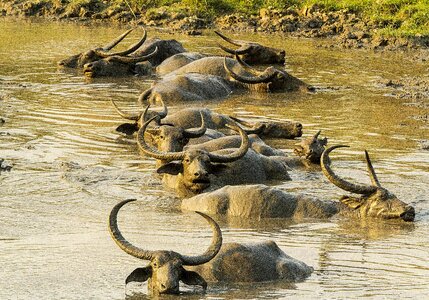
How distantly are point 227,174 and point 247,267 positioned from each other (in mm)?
3405

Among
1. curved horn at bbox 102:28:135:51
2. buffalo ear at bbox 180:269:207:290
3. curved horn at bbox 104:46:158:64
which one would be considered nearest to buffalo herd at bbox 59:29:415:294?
buffalo ear at bbox 180:269:207:290

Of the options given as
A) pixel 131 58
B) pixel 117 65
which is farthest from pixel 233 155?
pixel 117 65

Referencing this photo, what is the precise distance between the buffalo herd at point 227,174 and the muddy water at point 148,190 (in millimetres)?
174

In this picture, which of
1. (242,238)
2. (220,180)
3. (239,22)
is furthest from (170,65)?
(242,238)

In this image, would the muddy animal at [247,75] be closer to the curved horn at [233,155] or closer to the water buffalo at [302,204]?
the curved horn at [233,155]

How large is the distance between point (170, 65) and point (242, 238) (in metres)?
10.2

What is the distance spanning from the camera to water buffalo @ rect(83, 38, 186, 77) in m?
19.4

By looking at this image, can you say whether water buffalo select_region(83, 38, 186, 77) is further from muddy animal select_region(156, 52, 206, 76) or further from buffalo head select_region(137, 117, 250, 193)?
buffalo head select_region(137, 117, 250, 193)

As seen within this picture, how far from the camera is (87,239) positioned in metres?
9.46

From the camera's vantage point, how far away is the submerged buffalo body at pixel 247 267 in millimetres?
8133

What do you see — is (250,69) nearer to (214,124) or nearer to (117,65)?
(117,65)

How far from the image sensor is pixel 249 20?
2555cm

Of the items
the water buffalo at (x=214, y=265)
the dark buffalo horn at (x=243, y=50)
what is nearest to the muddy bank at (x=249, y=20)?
the dark buffalo horn at (x=243, y=50)

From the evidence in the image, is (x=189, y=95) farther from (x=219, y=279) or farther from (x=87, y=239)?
(x=219, y=279)
